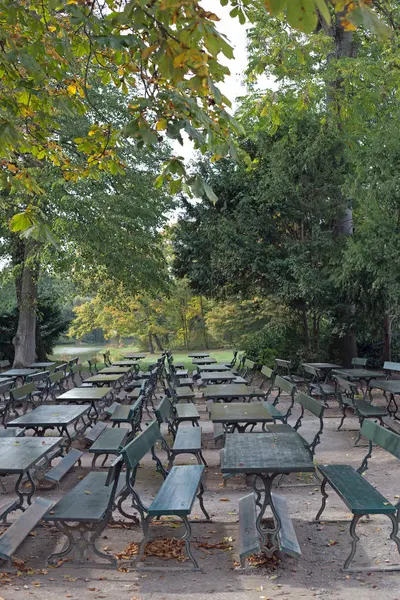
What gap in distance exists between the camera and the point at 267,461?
15.3 ft

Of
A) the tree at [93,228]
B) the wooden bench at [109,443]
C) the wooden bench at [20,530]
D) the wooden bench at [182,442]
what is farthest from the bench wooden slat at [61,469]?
the tree at [93,228]

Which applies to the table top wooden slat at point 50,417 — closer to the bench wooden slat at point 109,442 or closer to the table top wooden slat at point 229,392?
the bench wooden slat at point 109,442

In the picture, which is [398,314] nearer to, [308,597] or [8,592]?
[308,597]

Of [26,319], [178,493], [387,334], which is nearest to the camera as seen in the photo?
[178,493]

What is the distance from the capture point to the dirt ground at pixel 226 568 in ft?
12.6

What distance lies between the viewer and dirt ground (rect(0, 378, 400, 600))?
12.6ft

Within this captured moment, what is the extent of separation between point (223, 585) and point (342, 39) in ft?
52.9

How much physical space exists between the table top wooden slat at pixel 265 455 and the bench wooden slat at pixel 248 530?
0.51 meters

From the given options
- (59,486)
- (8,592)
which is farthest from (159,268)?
(8,592)

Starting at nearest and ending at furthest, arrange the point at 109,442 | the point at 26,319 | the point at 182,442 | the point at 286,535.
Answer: the point at 286,535 < the point at 182,442 < the point at 109,442 < the point at 26,319

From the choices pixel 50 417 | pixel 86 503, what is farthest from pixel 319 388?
pixel 86 503

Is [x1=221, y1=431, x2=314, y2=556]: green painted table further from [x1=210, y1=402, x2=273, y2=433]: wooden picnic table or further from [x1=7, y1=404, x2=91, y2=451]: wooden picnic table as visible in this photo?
[x1=7, y1=404, x2=91, y2=451]: wooden picnic table

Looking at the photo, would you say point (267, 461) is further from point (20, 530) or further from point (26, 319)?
point (26, 319)

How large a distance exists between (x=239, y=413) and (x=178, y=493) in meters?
2.65
